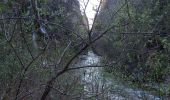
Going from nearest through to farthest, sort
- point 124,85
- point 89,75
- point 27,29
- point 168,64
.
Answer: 1. point 27,29
2. point 89,75
3. point 124,85
4. point 168,64

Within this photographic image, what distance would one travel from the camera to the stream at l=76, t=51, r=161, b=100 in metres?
7.56

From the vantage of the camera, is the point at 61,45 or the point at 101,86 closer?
the point at 61,45

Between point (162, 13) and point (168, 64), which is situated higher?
point (162, 13)

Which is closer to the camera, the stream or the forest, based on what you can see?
the forest

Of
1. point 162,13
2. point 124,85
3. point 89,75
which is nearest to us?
point 89,75

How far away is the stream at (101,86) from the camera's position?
756 centimetres

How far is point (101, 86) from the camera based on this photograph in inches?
331

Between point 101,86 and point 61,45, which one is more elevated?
point 61,45

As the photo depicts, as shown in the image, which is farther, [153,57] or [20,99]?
[153,57]

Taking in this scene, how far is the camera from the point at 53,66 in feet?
19.7

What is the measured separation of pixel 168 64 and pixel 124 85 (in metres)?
2.44

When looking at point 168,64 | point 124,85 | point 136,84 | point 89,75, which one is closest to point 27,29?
point 89,75

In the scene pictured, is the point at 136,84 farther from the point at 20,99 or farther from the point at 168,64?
the point at 20,99

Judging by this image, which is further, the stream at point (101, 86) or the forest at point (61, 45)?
the stream at point (101, 86)
